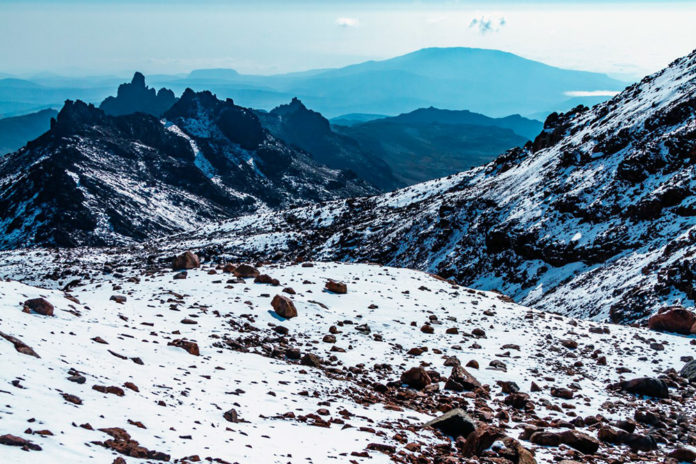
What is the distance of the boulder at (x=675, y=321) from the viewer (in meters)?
22.5

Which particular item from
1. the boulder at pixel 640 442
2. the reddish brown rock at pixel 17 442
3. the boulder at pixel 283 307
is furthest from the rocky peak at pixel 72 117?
the boulder at pixel 640 442

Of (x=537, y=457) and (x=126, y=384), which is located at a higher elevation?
(x=126, y=384)

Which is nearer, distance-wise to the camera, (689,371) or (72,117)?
(689,371)

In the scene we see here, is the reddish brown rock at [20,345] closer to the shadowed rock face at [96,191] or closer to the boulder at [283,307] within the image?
the boulder at [283,307]

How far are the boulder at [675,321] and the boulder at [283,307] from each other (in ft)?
60.4

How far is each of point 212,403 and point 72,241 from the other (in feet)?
418

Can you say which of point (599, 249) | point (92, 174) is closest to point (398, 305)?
point (599, 249)

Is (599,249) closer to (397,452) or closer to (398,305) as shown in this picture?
(398,305)

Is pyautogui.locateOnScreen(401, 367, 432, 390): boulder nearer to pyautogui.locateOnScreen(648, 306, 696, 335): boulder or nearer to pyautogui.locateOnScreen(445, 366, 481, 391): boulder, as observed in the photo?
pyautogui.locateOnScreen(445, 366, 481, 391): boulder

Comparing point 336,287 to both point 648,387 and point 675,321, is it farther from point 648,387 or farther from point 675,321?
point 675,321

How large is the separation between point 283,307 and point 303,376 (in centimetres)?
643

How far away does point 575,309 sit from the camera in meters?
36.5

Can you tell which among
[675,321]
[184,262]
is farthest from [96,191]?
[675,321]

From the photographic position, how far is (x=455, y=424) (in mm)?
12430
